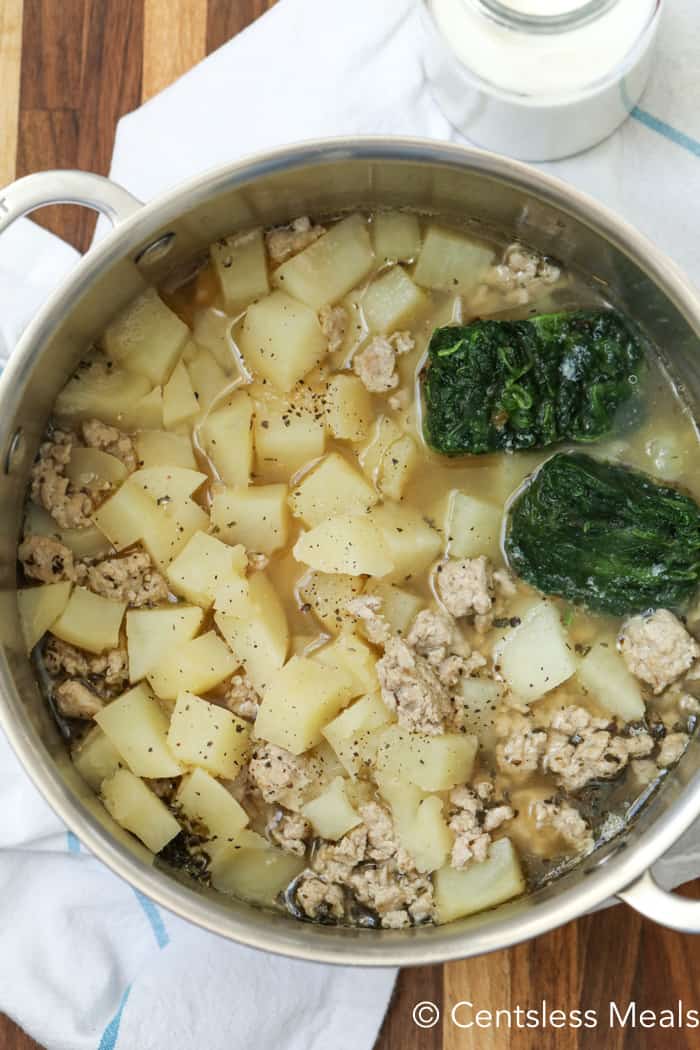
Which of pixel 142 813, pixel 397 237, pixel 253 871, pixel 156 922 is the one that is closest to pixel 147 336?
pixel 397 237

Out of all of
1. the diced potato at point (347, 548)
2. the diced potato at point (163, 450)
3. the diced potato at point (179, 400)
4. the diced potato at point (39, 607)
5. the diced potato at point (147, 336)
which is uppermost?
the diced potato at point (147, 336)

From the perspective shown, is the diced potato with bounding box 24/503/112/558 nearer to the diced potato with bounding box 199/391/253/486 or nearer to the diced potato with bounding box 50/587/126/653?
the diced potato with bounding box 50/587/126/653

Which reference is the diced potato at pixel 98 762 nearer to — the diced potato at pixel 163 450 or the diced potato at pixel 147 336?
the diced potato at pixel 163 450

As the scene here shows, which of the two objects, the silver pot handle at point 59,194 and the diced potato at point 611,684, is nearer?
the silver pot handle at point 59,194

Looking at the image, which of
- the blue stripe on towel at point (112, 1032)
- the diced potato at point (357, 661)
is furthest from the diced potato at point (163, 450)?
the blue stripe on towel at point (112, 1032)

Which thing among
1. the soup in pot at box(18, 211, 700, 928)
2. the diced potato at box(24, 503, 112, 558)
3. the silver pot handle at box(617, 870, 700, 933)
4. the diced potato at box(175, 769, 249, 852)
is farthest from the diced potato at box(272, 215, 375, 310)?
the silver pot handle at box(617, 870, 700, 933)

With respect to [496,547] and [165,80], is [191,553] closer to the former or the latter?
[496,547]

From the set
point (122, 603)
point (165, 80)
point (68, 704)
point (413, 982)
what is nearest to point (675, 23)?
point (165, 80)
